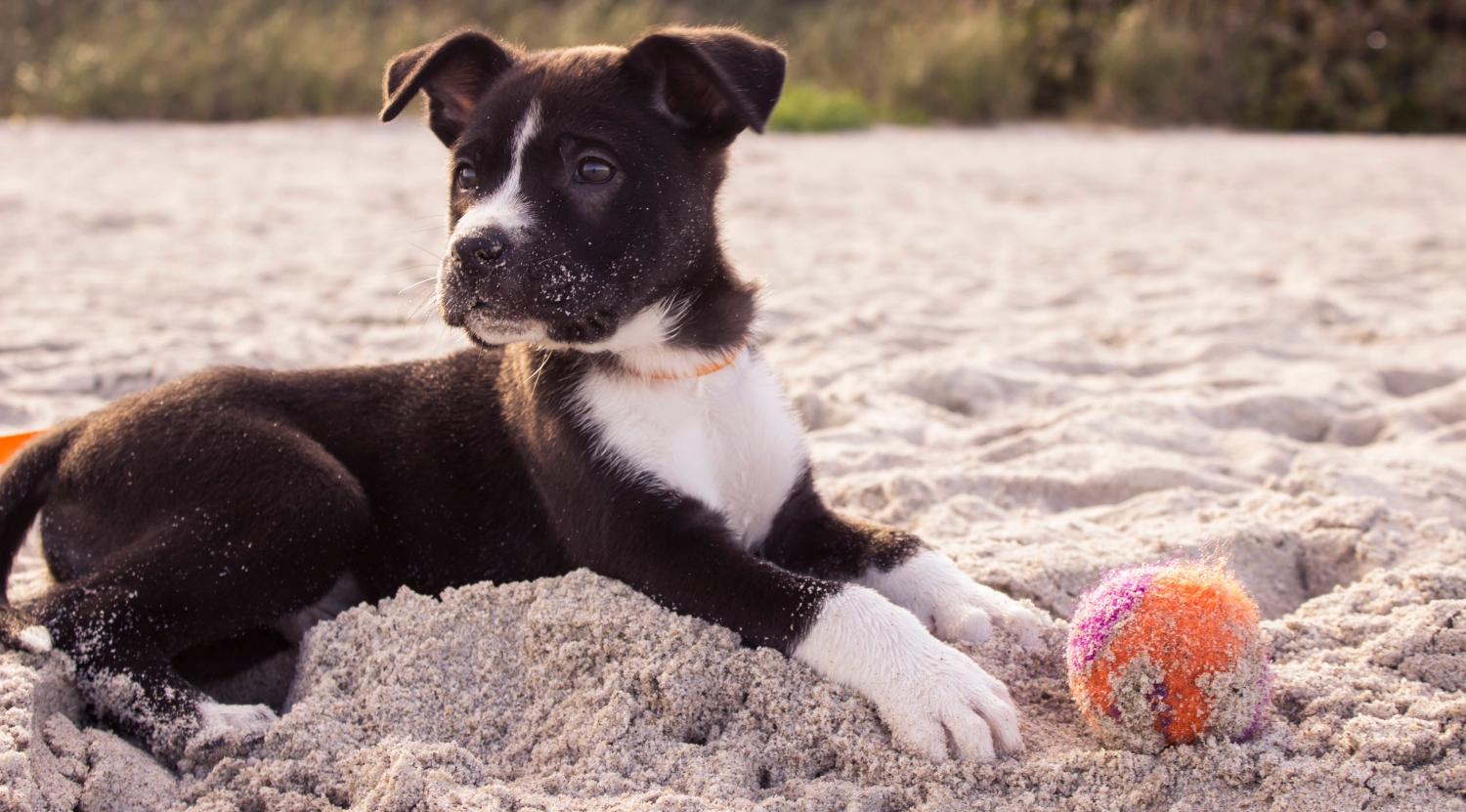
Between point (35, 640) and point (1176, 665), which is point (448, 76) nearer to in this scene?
point (35, 640)

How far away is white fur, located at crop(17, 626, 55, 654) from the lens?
255 cm

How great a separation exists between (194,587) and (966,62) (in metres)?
14.0

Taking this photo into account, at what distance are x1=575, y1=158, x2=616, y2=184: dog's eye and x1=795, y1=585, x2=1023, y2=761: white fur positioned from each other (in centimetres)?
112

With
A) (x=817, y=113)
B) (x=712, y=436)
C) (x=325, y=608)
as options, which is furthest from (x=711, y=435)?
(x=817, y=113)

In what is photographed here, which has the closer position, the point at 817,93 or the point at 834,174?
the point at 834,174

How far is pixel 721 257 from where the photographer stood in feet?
10.0

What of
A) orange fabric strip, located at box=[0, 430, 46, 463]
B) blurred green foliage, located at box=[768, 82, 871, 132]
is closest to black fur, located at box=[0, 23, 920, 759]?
orange fabric strip, located at box=[0, 430, 46, 463]

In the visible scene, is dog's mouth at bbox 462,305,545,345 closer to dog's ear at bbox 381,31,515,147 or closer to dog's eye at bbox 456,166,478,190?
dog's eye at bbox 456,166,478,190

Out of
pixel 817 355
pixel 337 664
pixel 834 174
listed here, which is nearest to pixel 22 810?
pixel 337 664

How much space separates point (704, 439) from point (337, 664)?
1027 mm

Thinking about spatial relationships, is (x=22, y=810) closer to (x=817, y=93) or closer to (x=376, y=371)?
(x=376, y=371)

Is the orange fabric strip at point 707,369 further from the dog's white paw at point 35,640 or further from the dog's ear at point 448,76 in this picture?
the dog's white paw at point 35,640

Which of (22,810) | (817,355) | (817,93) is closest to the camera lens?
(22,810)

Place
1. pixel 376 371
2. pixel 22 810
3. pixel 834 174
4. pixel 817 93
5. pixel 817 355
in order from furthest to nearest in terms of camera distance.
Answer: pixel 817 93 < pixel 834 174 < pixel 817 355 < pixel 376 371 < pixel 22 810
